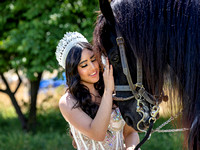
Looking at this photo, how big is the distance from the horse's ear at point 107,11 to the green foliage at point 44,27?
2.34 metres

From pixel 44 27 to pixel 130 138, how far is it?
2.82 meters

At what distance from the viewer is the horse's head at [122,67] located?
1.57 metres

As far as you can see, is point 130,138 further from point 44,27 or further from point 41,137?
point 41,137

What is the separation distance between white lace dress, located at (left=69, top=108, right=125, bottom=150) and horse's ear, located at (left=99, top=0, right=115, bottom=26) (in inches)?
24.7

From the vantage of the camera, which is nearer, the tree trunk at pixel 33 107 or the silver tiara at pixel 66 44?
the silver tiara at pixel 66 44

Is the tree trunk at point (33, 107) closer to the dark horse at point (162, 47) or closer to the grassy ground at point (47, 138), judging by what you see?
the grassy ground at point (47, 138)

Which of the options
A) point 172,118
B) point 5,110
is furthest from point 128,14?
point 5,110

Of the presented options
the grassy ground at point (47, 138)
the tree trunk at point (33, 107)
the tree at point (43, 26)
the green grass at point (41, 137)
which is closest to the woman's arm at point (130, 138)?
the grassy ground at point (47, 138)

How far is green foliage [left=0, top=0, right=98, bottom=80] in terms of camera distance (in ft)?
13.6

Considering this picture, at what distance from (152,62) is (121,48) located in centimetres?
19

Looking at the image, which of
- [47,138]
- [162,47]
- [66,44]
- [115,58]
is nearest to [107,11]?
[115,58]

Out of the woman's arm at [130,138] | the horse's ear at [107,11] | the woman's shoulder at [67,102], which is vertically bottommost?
the woman's arm at [130,138]

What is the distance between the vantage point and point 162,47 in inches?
57.5

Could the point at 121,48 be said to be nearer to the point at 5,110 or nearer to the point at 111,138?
the point at 111,138
